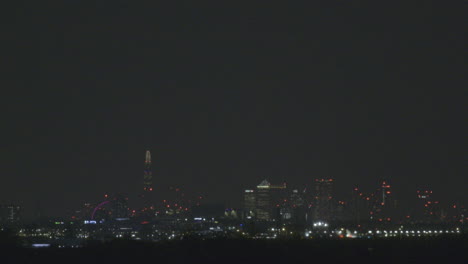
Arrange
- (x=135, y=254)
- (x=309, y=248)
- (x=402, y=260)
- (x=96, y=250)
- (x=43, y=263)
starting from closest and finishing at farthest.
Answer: (x=43, y=263) < (x=402, y=260) < (x=135, y=254) < (x=96, y=250) < (x=309, y=248)

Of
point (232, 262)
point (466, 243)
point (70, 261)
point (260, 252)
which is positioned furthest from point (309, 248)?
point (70, 261)

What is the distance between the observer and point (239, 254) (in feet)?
225

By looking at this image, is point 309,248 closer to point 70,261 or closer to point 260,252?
point 260,252

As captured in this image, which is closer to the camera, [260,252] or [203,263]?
[203,263]

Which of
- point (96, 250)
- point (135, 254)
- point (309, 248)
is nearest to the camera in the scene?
point (135, 254)

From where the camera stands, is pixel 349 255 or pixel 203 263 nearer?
pixel 203 263

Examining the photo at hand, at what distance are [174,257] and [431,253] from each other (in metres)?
22.2

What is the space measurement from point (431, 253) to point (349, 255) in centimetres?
741

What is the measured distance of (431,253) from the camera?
71.3 meters

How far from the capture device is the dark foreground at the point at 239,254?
203 ft

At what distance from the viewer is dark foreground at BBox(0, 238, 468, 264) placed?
6197 cm

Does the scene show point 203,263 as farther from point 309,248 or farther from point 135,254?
point 309,248

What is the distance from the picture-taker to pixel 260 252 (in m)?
71.9

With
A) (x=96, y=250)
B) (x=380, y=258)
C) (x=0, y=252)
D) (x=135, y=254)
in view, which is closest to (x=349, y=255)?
(x=380, y=258)
